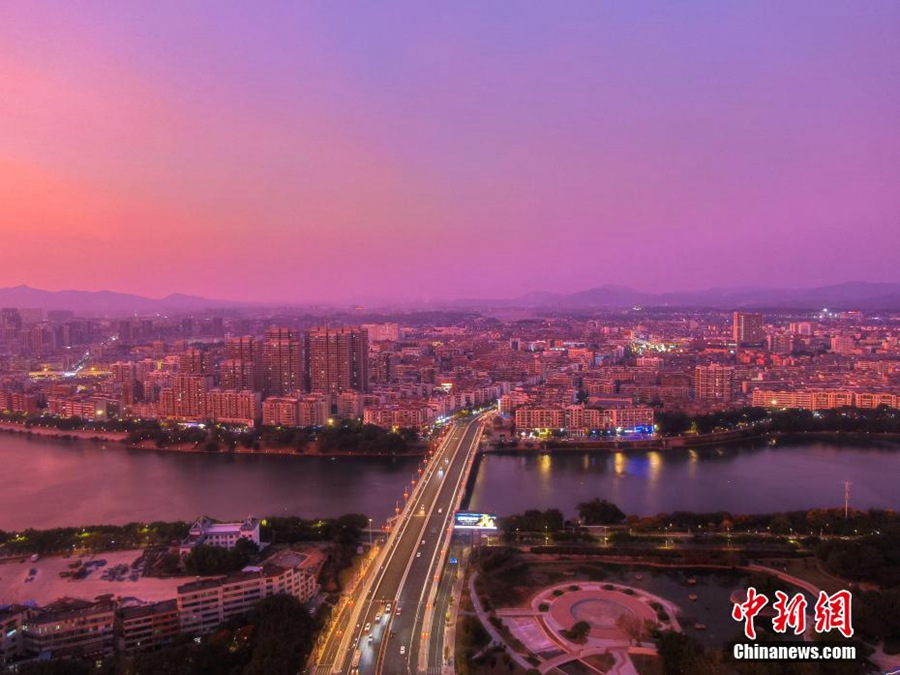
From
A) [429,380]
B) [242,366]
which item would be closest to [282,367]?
[242,366]

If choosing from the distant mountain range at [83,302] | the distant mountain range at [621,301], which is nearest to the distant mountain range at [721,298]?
the distant mountain range at [621,301]

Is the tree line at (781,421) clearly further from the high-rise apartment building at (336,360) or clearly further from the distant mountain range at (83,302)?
the distant mountain range at (83,302)

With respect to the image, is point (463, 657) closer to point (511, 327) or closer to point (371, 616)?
point (371, 616)

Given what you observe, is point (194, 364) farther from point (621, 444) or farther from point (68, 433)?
point (621, 444)

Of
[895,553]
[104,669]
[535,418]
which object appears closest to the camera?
[104,669]

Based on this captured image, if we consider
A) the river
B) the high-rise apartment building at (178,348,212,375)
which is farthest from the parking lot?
the high-rise apartment building at (178,348,212,375)

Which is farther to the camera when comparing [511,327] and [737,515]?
[511,327]

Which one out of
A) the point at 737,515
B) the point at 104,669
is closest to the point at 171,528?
the point at 104,669
